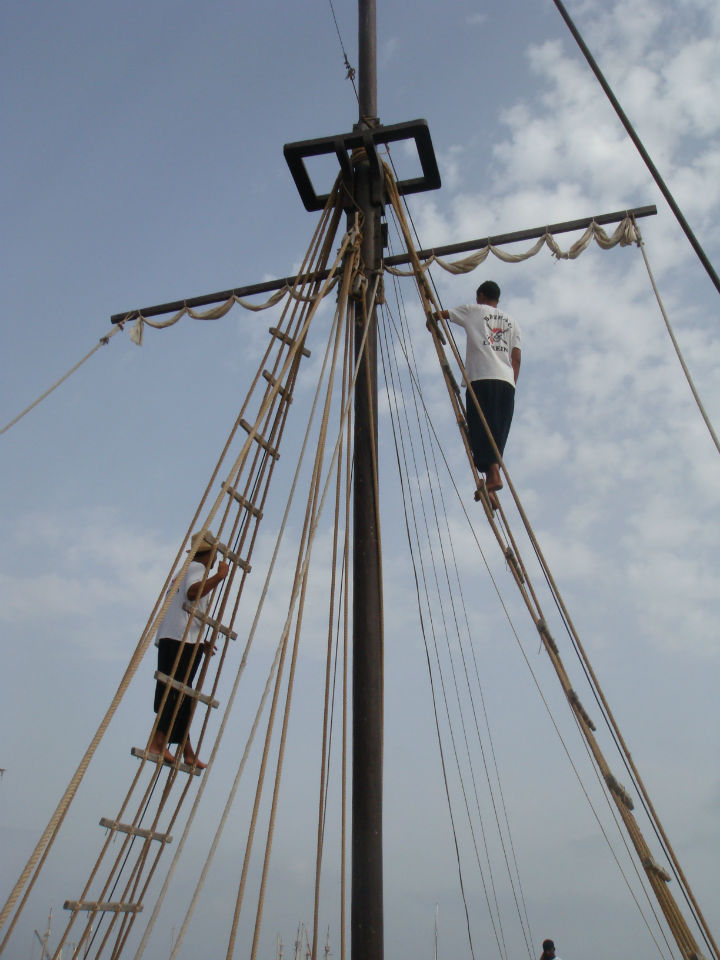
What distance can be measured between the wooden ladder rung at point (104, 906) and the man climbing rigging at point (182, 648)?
2.82ft

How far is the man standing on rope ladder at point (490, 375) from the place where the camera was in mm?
6109

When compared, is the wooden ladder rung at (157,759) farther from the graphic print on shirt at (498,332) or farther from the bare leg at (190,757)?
the graphic print on shirt at (498,332)

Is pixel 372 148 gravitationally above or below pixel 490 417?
above

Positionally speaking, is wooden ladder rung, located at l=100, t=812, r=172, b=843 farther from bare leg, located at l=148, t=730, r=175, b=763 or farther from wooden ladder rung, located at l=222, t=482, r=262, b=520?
wooden ladder rung, located at l=222, t=482, r=262, b=520

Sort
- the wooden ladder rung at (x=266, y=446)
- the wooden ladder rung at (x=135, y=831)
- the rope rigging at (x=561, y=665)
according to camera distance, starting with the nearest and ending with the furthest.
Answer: the rope rigging at (x=561, y=665), the wooden ladder rung at (x=135, y=831), the wooden ladder rung at (x=266, y=446)

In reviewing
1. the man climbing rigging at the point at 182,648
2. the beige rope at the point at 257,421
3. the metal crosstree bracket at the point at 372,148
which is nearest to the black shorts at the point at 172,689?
the man climbing rigging at the point at 182,648

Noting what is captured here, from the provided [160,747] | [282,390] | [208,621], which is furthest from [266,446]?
[160,747]

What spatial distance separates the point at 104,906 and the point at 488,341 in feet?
14.7

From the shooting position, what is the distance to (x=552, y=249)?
7570 millimetres

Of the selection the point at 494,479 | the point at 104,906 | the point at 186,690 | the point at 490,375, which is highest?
the point at 490,375

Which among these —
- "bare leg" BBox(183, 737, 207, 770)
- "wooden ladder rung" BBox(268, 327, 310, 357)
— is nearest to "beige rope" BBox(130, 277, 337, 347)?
"wooden ladder rung" BBox(268, 327, 310, 357)

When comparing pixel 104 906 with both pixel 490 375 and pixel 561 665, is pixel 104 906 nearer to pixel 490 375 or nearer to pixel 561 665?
pixel 561 665

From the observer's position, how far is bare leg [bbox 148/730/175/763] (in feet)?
18.0

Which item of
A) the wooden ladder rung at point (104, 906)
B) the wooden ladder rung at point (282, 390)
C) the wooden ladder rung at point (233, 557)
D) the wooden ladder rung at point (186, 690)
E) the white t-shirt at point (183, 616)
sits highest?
the wooden ladder rung at point (282, 390)
